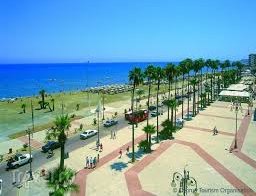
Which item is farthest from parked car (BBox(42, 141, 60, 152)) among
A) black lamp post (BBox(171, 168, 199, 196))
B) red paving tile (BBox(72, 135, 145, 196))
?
black lamp post (BBox(171, 168, 199, 196))

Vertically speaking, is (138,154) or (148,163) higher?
(138,154)

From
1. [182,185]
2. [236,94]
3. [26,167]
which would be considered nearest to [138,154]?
[182,185]

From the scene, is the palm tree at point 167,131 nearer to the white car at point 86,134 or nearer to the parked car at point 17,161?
the white car at point 86,134

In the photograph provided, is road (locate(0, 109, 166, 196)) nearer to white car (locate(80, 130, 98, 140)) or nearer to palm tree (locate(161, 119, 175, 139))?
white car (locate(80, 130, 98, 140))

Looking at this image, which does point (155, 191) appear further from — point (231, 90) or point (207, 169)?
point (231, 90)

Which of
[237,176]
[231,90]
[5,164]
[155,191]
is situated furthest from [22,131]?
[231,90]

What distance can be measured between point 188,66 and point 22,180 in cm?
5162

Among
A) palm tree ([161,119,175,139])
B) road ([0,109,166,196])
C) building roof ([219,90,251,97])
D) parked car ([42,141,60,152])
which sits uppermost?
building roof ([219,90,251,97])

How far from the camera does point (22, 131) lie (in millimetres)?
60469

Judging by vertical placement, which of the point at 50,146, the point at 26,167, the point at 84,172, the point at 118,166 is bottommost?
the point at 26,167

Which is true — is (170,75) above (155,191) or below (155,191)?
above

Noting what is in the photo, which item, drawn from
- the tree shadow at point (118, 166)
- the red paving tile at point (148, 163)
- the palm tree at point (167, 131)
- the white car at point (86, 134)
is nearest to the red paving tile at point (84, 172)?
the red paving tile at point (148, 163)

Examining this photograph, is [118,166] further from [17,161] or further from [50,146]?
[17,161]

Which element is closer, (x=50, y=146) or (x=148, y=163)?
(x=148, y=163)
